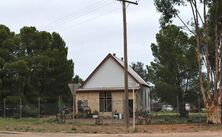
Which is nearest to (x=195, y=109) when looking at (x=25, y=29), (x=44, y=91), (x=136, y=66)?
(x=44, y=91)

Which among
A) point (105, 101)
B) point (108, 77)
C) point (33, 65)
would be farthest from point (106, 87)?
point (33, 65)

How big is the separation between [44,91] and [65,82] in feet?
11.5

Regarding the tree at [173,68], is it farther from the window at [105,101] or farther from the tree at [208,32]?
the tree at [208,32]

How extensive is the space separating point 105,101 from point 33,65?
1057cm

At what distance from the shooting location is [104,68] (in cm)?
6059

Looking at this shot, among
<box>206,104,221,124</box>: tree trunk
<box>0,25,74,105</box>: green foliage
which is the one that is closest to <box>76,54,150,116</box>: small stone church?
<box>0,25,74,105</box>: green foliage

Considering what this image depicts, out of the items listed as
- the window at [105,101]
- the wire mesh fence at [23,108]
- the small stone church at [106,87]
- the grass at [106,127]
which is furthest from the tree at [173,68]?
the grass at [106,127]

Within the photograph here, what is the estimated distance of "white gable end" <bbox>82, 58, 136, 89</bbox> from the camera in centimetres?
5988

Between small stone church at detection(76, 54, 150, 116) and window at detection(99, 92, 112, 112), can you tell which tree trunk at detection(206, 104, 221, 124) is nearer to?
small stone church at detection(76, 54, 150, 116)

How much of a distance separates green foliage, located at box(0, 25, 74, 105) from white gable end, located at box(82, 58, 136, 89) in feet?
22.7

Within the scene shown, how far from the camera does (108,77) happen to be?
60219mm

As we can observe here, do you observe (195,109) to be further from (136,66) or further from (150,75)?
(136,66)

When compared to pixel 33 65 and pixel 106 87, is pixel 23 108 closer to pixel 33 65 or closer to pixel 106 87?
pixel 33 65

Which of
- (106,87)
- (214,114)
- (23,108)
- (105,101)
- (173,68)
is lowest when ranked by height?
(214,114)
